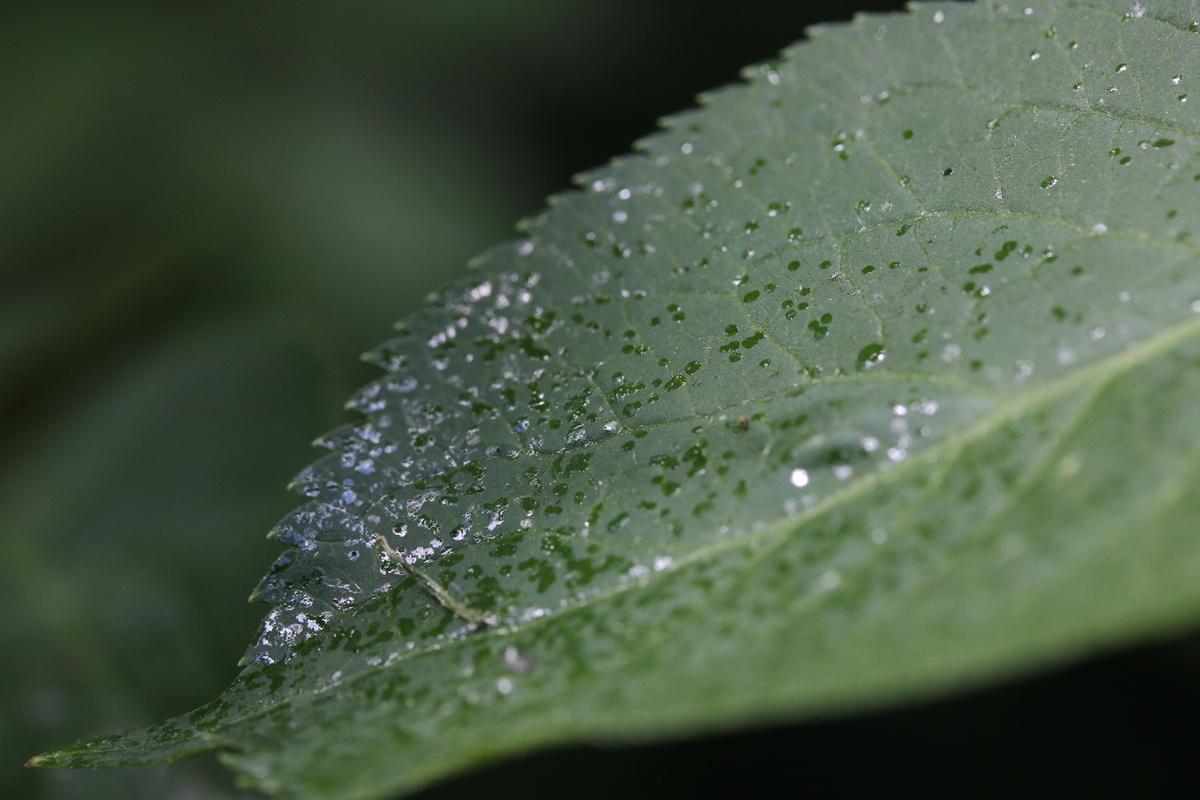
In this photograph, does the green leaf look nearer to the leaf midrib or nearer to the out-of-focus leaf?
the leaf midrib

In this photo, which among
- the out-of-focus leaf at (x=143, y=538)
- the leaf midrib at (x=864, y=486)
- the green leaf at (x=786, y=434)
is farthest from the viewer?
the out-of-focus leaf at (x=143, y=538)

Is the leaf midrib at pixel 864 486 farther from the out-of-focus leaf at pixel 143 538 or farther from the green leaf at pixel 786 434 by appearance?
the out-of-focus leaf at pixel 143 538

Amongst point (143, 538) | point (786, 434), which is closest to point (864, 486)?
point (786, 434)

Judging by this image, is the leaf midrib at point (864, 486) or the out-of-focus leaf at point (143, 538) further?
the out-of-focus leaf at point (143, 538)

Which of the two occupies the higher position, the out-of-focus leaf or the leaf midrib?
the out-of-focus leaf

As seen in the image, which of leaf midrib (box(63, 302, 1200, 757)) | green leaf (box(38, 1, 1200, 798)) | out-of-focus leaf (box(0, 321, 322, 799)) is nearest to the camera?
green leaf (box(38, 1, 1200, 798))

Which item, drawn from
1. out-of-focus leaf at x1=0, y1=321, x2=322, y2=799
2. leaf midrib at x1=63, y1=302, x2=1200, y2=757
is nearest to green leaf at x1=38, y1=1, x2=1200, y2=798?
leaf midrib at x1=63, y1=302, x2=1200, y2=757

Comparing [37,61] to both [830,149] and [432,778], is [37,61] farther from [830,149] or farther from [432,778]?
[432,778]

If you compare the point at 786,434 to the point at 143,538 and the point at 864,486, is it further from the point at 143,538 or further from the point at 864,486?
the point at 143,538

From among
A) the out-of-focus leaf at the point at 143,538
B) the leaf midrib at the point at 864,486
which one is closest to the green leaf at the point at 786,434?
the leaf midrib at the point at 864,486
